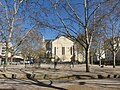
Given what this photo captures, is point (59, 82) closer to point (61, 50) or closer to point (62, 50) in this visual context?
point (61, 50)

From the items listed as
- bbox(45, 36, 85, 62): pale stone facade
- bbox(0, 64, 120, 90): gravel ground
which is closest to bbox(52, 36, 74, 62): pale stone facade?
bbox(45, 36, 85, 62): pale stone facade

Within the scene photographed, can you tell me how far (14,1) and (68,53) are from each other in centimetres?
9676

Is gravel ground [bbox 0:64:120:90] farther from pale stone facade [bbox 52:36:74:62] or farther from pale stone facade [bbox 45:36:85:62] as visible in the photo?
pale stone facade [bbox 52:36:74:62]

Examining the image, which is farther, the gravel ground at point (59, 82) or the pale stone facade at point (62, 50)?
the pale stone facade at point (62, 50)

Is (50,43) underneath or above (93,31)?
above

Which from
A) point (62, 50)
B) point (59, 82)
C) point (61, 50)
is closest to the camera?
point (59, 82)

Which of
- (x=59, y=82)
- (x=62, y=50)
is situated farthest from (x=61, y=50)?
(x=59, y=82)

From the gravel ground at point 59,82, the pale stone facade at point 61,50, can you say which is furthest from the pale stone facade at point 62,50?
the gravel ground at point 59,82

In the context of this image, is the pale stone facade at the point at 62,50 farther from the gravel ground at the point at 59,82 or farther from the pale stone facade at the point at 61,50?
the gravel ground at the point at 59,82

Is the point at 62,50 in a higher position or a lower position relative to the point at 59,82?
higher

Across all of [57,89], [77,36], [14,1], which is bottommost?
[57,89]

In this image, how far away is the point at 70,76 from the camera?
22.4m

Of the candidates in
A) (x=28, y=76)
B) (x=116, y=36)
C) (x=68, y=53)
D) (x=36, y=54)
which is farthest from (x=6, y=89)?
(x=68, y=53)

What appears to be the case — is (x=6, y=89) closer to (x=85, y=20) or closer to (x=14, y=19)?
(x=14, y=19)
